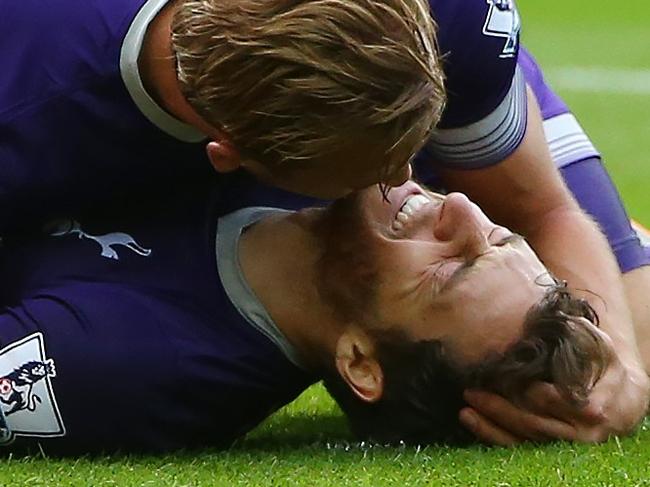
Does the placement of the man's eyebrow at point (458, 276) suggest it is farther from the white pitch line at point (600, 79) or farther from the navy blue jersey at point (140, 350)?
the white pitch line at point (600, 79)

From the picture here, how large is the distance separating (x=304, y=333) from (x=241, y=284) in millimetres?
168

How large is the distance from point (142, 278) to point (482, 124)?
2.51 feet

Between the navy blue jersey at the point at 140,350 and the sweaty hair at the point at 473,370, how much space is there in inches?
7.5

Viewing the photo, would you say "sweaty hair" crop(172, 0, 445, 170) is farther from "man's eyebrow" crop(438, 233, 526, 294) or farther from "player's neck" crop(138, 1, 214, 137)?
"man's eyebrow" crop(438, 233, 526, 294)

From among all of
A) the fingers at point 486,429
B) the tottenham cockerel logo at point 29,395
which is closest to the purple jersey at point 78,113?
the tottenham cockerel logo at point 29,395

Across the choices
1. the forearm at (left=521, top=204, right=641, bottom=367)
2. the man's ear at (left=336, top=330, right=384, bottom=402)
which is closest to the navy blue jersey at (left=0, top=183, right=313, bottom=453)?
the man's ear at (left=336, top=330, right=384, bottom=402)

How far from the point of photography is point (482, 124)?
3.46 meters

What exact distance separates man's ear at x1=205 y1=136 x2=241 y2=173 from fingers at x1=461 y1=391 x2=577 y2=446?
0.61 m

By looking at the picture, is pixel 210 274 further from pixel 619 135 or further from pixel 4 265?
pixel 619 135

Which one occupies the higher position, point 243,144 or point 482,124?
point 243,144

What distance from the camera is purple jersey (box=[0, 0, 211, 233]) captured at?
128 inches

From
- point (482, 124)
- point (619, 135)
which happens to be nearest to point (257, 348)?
point (482, 124)

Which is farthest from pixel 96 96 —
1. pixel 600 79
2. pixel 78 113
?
pixel 600 79

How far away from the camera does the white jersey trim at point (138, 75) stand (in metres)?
3.20
